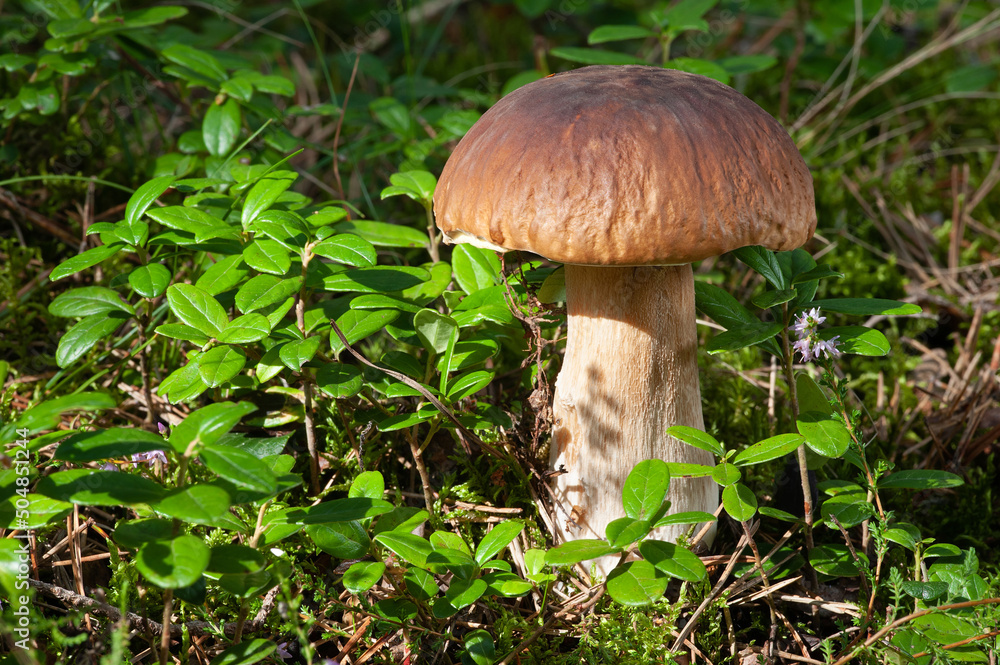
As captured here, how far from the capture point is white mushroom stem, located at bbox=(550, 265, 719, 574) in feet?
6.02

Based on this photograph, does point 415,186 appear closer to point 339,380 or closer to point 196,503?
point 339,380

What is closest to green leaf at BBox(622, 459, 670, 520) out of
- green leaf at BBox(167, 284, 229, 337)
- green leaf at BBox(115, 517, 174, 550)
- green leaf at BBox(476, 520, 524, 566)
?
green leaf at BBox(476, 520, 524, 566)

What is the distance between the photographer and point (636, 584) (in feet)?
4.81

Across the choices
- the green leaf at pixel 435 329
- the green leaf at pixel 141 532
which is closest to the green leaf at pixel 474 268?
the green leaf at pixel 435 329

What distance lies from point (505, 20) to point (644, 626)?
16.4ft

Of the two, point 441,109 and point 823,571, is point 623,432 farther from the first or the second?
point 441,109

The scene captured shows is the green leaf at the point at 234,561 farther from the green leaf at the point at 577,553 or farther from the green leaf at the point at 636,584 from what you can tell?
the green leaf at the point at 636,584

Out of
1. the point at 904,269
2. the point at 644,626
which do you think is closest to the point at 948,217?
the point at 904,269

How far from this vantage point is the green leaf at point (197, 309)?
171 cm

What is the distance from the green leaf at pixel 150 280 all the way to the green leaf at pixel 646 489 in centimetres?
124

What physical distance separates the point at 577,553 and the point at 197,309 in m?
1.09

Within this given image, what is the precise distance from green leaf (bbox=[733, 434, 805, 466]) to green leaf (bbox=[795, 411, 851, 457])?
1.1 inches

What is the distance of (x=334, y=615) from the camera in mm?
1889

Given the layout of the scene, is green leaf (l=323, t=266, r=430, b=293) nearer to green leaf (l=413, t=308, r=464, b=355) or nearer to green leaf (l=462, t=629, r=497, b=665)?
green leaf (l=413, t=308, r=464, b=355)
